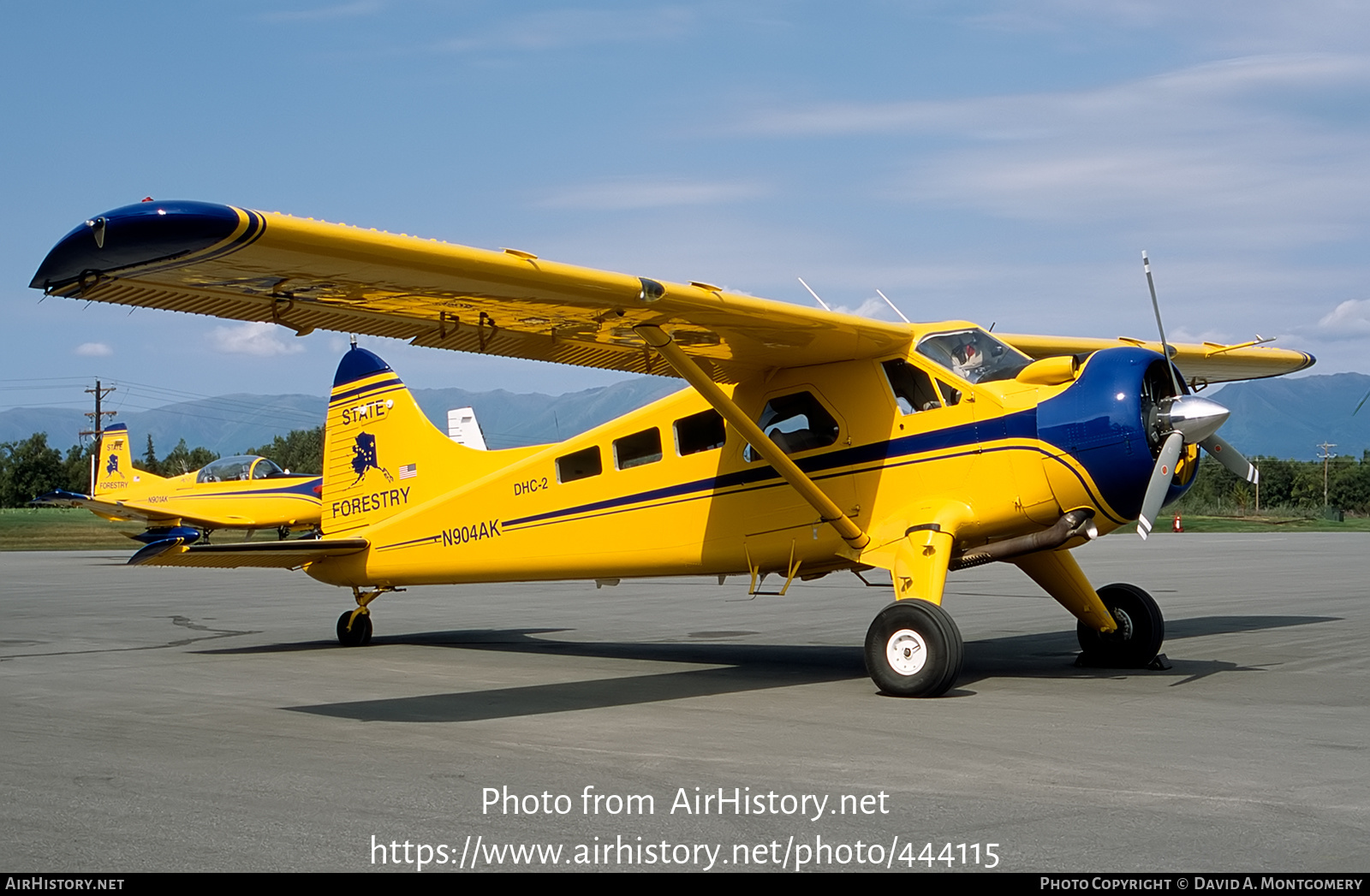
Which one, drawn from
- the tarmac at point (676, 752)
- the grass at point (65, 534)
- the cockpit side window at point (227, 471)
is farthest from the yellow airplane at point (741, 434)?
the grass at point (65, 534)

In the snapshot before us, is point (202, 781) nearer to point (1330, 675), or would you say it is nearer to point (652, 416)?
point (652, 416)

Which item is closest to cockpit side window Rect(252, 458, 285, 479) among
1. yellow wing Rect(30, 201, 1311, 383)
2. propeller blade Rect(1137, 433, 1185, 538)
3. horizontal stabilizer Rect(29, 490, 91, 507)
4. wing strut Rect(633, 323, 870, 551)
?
horizontal stabilizer Rect(29, 490, 91, 507)

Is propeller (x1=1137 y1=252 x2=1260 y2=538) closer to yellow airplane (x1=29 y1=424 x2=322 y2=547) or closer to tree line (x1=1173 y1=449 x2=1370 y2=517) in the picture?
yellow airplane (x1=29 y1=424 x2=322 y2=547)

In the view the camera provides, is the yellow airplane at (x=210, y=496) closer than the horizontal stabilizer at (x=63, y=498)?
Yes

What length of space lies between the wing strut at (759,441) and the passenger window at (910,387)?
1057 mm

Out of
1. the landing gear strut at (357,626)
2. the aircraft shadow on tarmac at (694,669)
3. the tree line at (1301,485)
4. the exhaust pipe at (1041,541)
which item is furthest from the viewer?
the tree line at (1301,485)

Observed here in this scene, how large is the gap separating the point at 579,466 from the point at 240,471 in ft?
94.7

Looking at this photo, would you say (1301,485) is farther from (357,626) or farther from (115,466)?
(357,626)

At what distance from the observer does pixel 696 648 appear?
13469mm

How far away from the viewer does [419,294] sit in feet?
29.7

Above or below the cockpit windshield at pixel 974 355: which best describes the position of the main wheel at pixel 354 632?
below

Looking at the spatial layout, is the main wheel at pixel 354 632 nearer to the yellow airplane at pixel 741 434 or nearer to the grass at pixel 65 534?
the yellow airplane at pixel 741 434

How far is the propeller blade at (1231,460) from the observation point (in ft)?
32.2

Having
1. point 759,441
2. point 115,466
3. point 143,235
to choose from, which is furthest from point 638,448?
point 115,466
